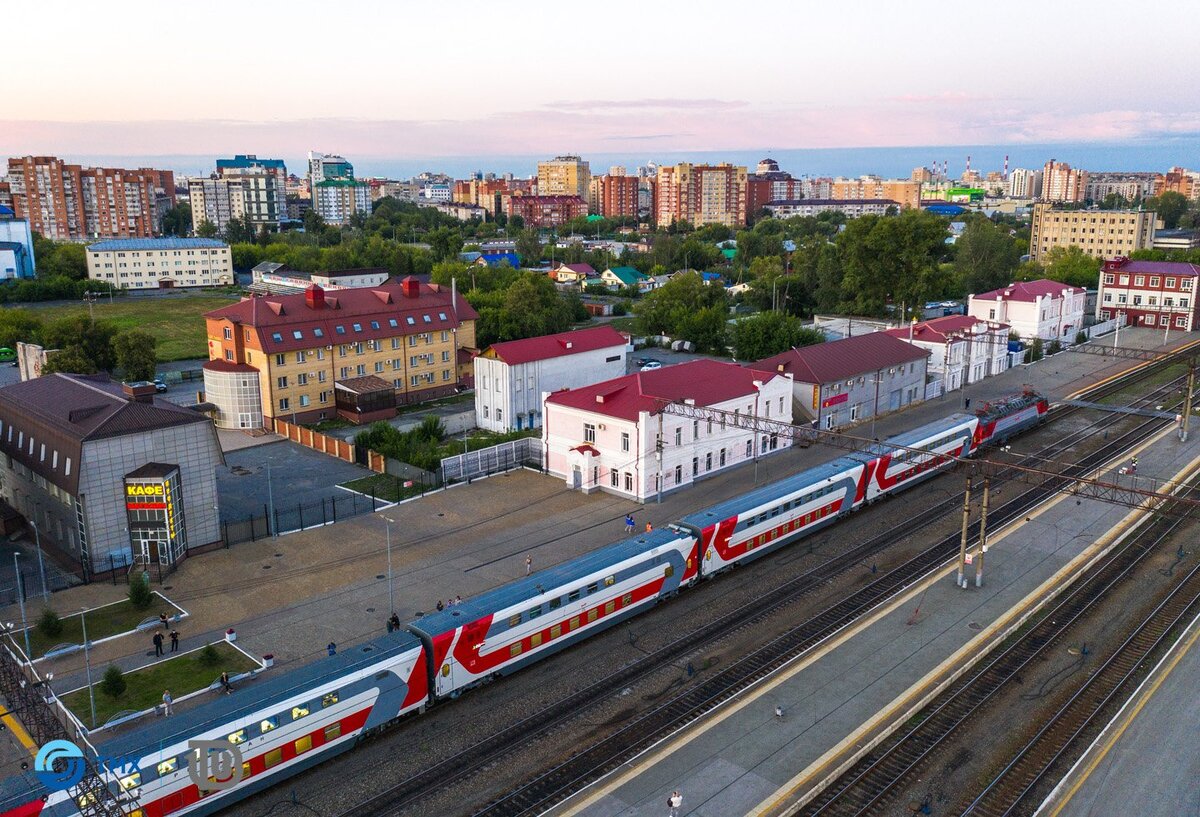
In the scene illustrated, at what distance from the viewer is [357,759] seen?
23.7 m

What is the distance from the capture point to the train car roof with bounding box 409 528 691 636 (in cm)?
2580

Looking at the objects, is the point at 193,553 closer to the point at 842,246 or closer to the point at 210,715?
the point at 210,715

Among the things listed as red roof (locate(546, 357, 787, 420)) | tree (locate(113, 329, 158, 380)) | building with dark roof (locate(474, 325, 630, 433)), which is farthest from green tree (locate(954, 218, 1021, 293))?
tree (locate(113, 329, 158, 380))

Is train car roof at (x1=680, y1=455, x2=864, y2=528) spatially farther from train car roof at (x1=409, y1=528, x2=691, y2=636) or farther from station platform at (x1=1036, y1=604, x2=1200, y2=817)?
station platform at (x1=1036, y1=604, x2=1200, y2=817)

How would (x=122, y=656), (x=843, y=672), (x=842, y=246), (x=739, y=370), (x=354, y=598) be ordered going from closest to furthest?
(x=843, y=672)
(x=122, y=656)
(x=354, y=598)
(x=739, y=370)
(x=842, y=246)

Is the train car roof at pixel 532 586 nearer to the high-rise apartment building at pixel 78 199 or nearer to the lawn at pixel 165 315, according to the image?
the lawn at pixel 165 315

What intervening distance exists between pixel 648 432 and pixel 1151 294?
74023 millimetres

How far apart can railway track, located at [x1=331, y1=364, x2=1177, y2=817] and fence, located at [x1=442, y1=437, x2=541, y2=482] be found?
18.7m

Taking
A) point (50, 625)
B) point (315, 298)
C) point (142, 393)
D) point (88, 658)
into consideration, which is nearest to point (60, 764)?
point (88, 658)

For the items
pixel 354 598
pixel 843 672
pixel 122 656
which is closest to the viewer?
pixel 843 672

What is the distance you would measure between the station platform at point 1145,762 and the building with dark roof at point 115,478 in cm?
3188

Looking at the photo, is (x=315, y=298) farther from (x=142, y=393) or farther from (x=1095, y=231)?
(x=1095, y=231)

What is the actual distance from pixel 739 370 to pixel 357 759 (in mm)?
31958

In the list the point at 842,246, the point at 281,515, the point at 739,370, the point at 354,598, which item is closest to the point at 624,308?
the point at 842,246
